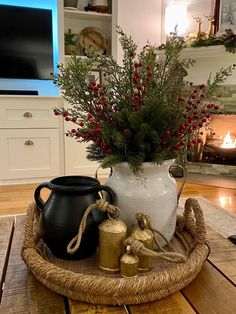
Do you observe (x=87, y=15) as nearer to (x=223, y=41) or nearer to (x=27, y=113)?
(x=27, y=113)

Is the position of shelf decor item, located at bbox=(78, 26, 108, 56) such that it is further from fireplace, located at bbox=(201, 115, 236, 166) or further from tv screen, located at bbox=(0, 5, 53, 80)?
fireplace, located at bbox=(201, 115, 236, 166)

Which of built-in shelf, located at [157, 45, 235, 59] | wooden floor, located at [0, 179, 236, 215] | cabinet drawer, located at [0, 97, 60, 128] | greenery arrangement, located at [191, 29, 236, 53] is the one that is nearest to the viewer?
wooden floor, located at [0, 179, 236, 215]

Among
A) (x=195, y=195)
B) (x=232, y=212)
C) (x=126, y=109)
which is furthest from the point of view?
(x=195, y=195)

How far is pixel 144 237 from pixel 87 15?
3079 mm

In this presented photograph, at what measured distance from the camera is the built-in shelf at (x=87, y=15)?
3.06 metres

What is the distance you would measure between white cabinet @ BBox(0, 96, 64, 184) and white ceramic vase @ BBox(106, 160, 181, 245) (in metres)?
2.35

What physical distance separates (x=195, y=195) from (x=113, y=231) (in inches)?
86.8

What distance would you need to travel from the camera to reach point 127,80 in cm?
69

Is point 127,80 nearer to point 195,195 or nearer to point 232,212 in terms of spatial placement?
point 232,212

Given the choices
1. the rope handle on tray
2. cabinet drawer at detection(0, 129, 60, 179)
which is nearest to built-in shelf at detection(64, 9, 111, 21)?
cabinet drawer at detection(0, 129, 60, 179)

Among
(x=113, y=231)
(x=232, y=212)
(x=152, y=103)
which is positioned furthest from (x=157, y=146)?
(x=232, y=212)

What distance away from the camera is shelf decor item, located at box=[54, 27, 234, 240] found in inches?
25.4

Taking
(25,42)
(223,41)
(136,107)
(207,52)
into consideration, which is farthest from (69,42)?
(136,107)

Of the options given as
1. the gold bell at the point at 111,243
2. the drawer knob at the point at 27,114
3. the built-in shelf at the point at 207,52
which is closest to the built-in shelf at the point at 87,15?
the built-in shelf at the point at 207,52
